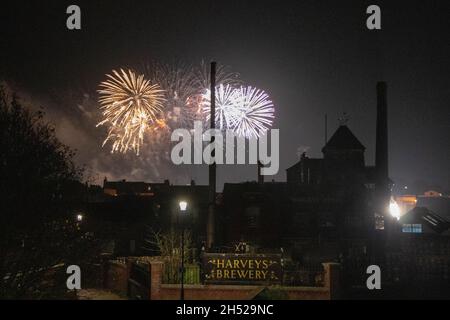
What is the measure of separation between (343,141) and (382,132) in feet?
56.3

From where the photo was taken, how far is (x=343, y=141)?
Result: 57.3 m

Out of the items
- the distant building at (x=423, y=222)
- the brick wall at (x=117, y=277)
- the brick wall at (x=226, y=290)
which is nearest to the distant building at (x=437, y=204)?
the distant building at (x=423, y=222)

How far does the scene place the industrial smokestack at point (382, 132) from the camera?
3997 cm

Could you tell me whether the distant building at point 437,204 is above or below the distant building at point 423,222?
above

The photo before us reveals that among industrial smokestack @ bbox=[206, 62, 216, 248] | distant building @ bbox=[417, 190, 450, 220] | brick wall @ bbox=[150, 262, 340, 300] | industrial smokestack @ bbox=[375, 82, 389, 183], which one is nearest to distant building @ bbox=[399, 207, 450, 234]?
industrial smokestack @ bbox=[375, 82, 389, 183]

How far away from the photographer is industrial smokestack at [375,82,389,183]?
131 feet

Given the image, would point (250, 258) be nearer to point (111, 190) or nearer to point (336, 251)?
point (336, 251)

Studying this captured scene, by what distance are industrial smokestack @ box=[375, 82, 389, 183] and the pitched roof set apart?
1644 cm

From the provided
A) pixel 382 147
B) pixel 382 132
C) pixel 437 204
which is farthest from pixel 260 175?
pixel 437 204

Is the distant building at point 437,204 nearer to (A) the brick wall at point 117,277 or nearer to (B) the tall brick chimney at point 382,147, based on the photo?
(B) the tall brick chimney at point 382,147

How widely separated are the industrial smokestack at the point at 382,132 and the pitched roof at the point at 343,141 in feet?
53.9

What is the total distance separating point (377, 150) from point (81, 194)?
28.3 metres

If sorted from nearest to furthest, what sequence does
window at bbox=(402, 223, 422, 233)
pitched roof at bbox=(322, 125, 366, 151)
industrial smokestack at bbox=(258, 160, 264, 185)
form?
window at bbox=(402, 223, 422, 233), industrial smokestack at bbox=(258, 160, 264, 185), pitched roof at bbox=(322, 125, 366, 151)

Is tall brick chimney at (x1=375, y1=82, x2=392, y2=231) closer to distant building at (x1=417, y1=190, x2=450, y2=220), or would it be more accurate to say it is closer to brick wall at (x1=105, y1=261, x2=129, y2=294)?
brick wall at (x1=105, y1=261, x2=129, y2=294)
